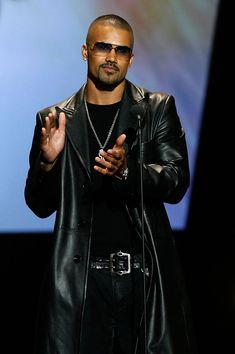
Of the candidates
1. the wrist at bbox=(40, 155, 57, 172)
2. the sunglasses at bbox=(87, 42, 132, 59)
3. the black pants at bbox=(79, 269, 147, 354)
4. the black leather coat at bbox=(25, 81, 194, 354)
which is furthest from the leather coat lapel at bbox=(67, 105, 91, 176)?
the black pants at bbox=(79, 269, 147, 354)

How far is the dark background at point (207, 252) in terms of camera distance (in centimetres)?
414

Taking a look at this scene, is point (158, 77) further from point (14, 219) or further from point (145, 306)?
point (145, 306)

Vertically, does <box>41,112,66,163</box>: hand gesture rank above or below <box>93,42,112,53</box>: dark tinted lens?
→ below

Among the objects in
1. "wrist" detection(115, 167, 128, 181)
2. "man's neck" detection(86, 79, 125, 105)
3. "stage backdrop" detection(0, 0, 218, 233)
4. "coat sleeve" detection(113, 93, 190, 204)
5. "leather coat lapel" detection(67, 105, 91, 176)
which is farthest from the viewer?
"stage backdrop" detection(0, 0, 218, 233)

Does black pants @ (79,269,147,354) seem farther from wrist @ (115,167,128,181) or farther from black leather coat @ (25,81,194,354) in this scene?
wrist @ (115,167,128,181)

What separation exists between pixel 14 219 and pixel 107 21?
4.04 ft

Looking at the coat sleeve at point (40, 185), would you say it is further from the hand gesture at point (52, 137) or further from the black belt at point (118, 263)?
the black belt at point (118, 263)

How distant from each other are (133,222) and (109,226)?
0.09 metres

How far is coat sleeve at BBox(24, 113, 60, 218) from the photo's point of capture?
2.99 meters

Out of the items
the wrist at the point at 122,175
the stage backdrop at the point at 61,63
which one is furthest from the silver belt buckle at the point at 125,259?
the stage backdrop at the point at 61,63

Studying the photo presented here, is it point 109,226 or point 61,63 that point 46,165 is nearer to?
point 109,226

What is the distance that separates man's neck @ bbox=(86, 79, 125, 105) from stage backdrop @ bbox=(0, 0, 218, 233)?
2.83 ft

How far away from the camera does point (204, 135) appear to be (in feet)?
13.7

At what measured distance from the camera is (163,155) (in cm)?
303
